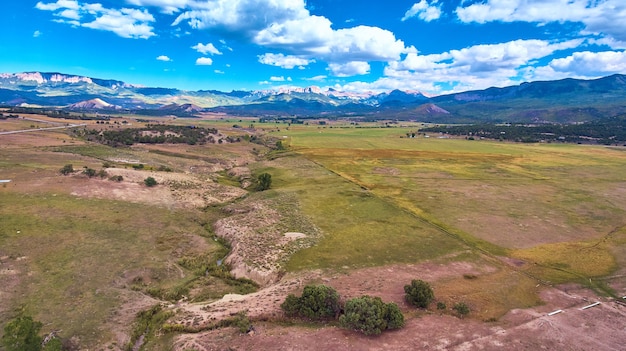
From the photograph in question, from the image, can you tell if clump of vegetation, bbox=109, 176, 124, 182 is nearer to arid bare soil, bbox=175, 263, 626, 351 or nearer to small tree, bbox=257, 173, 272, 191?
small tree, bbox=257, 173, 272, 191

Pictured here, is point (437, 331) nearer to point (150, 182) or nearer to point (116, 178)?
point (150, 182)

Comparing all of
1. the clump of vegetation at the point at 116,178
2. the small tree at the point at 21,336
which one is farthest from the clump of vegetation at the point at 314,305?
the clump of vegetation at the point at 116,178

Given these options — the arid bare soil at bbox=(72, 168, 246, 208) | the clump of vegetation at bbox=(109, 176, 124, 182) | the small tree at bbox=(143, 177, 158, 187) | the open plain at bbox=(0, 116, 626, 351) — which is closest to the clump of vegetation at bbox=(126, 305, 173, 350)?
the open plain at bbox=(0, 116, 626, 351)

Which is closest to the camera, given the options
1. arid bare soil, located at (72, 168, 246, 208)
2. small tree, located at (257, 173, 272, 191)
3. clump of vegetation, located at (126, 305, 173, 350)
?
→ clump of vegetation, located at (126, 305, 173, 350)

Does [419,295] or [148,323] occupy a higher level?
[419,295]

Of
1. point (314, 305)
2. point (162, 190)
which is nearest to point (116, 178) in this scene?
point (162, 190)

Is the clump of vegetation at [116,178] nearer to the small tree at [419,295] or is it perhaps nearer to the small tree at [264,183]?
the small tree at [264,183]
